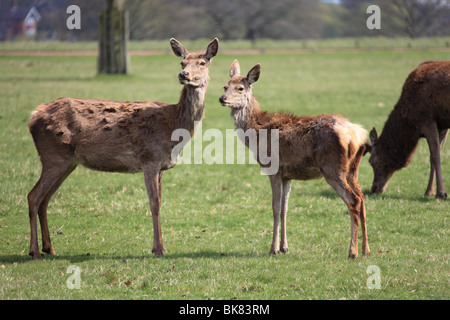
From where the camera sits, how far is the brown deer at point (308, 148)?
25.9 feet

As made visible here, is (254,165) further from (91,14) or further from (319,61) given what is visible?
(91,14)

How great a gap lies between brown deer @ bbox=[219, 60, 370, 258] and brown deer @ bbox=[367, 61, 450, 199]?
12.7ft

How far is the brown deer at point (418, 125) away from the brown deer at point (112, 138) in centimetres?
491

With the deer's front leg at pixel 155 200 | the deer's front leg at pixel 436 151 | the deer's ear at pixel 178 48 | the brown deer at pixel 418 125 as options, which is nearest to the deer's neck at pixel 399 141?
the brown deer at pixel 418 125

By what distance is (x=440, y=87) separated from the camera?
1135 centimetres

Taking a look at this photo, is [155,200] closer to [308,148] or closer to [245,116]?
[245,116]

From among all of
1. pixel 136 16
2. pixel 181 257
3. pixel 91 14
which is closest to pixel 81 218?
pixel 181 257

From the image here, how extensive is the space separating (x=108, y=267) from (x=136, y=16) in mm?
61778

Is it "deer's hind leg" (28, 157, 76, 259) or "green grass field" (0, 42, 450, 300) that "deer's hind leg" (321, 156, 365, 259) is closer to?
"green grass field" (0, 42, 450, 300)

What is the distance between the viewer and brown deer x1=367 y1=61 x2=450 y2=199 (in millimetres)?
11391

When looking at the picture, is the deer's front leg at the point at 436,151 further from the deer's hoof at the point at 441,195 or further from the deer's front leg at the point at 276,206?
the deer's front leg at the point at 276,206

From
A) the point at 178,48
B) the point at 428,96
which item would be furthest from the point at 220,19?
the point at 178,48

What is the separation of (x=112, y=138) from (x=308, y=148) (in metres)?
2.89
